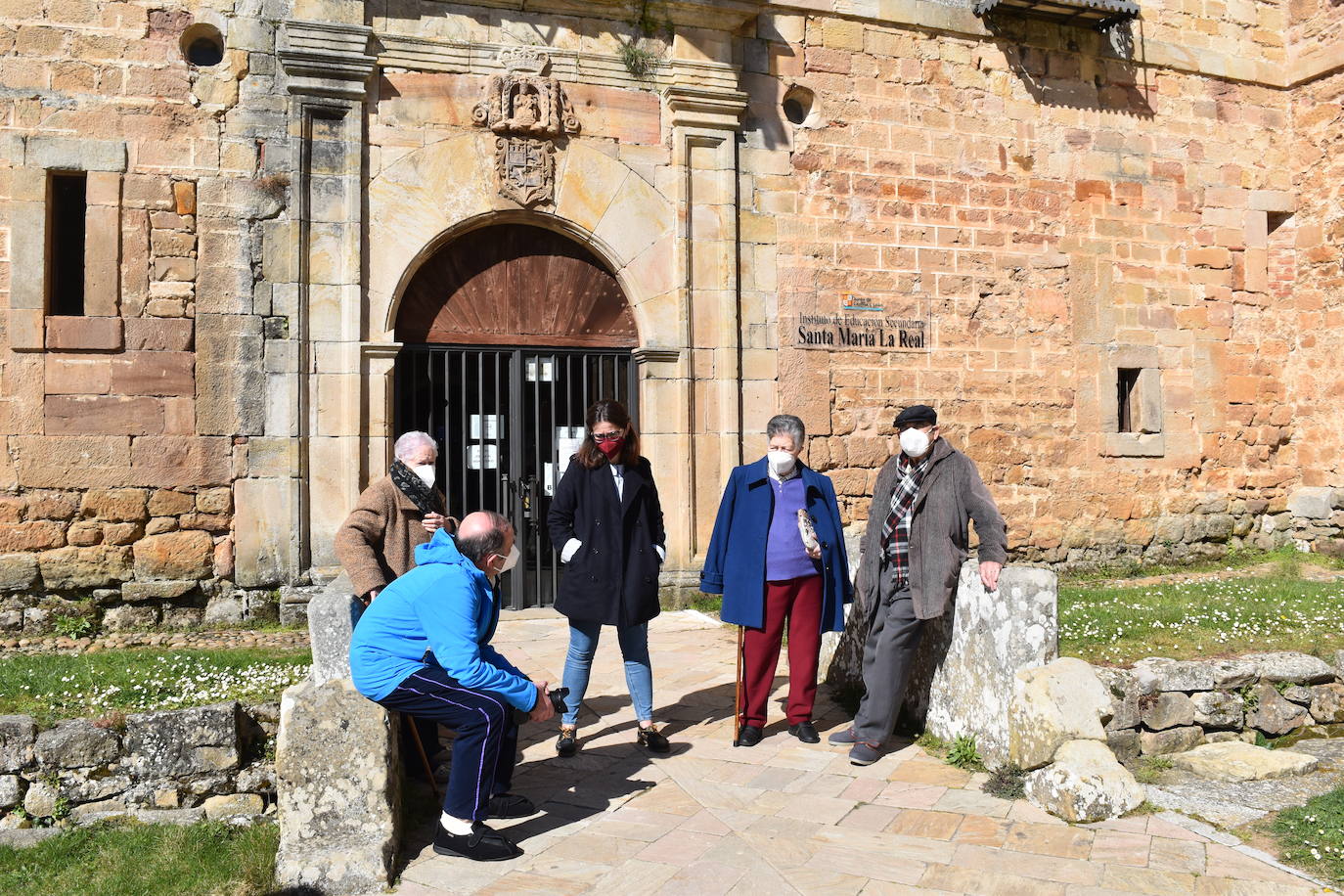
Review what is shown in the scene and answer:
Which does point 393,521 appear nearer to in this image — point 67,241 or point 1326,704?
point 67,241

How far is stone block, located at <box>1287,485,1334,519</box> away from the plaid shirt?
27.4ft

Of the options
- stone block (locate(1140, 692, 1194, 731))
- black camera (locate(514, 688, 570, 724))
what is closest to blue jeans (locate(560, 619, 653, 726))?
black camera (locate(514, 688, 570, 724))

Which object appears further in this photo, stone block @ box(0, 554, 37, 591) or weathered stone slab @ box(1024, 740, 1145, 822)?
stone block @ box(0, 554, 37, 591)

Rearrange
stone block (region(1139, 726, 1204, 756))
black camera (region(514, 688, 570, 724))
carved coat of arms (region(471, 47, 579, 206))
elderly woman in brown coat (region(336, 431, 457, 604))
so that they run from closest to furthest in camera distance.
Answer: black camera (region(514, 688, 570, 724)) → elderly woman in brown coat (region(336, 431, 457, 604)) → stone block (region(1139, 726, 1204, 756)) → carved coat of arms (region(471, 47, 579, 206))

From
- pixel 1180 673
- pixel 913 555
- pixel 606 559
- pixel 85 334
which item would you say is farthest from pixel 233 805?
pixel 1180 673

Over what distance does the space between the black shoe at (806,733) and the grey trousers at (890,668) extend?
0.87 ft

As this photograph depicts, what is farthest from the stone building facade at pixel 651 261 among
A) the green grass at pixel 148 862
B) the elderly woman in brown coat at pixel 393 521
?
the green grass at pixel 148 862

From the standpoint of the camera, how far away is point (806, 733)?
504cm

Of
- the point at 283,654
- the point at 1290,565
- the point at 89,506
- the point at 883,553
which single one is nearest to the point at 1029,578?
the point at 883,553

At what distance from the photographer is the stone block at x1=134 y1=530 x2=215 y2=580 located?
758 cm

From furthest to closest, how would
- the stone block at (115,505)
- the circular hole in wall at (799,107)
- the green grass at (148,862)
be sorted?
1. the circular hole in wall at (799,107)
2. the stone block at (115,505)
3. the green grass at (148,862)

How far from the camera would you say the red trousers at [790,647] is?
502 cm

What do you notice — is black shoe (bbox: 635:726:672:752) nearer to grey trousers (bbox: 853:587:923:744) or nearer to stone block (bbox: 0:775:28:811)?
grey trousers (bbox: 853:587:923:744)

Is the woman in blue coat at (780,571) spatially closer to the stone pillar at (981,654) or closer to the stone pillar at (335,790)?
the stone pillar at (981,654)
